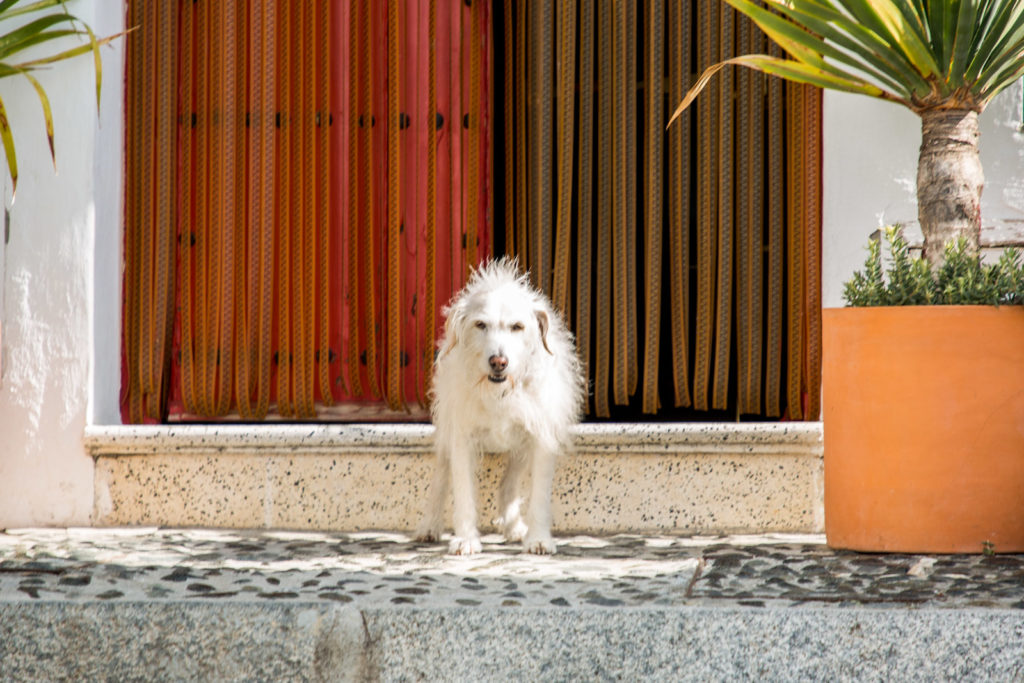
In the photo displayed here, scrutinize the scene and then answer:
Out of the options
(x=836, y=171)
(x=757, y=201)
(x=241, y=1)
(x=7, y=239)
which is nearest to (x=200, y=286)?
(x=7, y=239)

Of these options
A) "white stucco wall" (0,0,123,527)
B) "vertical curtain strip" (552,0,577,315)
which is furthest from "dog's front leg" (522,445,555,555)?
"white stucco wall" (0,0,123,527)

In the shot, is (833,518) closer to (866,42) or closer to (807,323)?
(807,323)

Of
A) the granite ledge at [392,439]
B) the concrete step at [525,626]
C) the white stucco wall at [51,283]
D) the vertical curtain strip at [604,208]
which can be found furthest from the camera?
the vertical curtain strip at [604,208]

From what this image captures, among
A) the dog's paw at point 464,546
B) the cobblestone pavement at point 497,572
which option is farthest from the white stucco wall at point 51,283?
the dog's paw at point 464,546

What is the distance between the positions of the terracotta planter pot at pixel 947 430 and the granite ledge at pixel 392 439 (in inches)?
27.2

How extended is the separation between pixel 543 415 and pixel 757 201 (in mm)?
1513

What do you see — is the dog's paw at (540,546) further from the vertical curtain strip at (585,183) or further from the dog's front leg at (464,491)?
the vertical curtain strip at (585,183)

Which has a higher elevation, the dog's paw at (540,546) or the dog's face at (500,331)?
the dog's face at (500,331)

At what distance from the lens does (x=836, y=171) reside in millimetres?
4305

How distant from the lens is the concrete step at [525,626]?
8.73ft

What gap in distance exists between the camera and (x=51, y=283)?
4453 millimetres

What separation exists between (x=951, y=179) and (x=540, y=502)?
71.0 inches

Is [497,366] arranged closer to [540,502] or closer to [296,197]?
[540,502]

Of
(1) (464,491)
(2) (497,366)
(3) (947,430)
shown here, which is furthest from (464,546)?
(3) (947,430)
